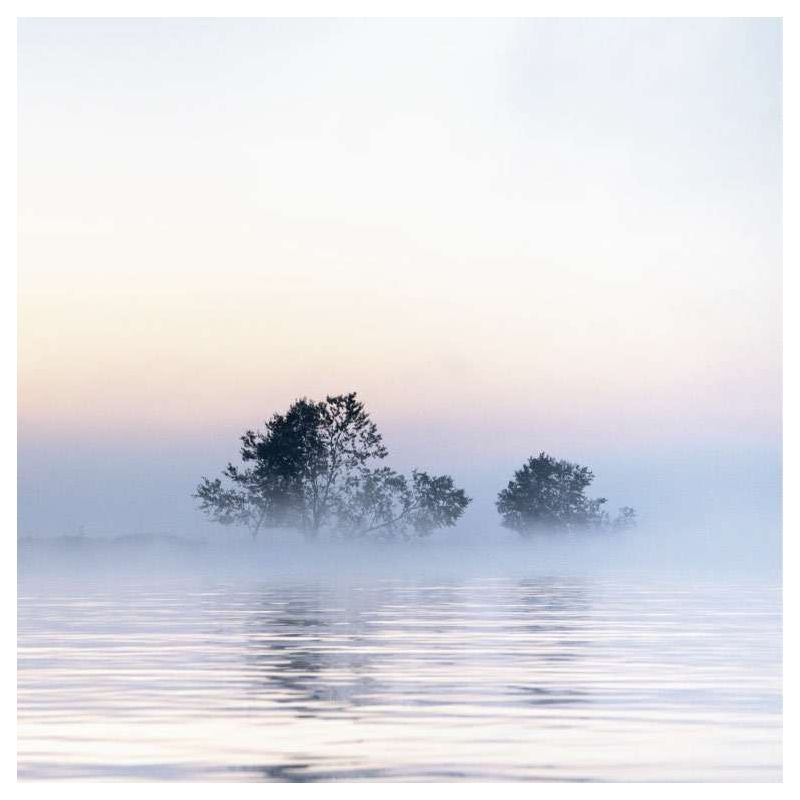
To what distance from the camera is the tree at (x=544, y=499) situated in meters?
102

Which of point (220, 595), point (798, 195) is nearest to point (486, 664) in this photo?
point (798, 195)

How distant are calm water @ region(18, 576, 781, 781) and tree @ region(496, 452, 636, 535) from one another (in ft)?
235

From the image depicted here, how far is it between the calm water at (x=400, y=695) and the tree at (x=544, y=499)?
2818 inches

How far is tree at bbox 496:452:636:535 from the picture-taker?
102 metres

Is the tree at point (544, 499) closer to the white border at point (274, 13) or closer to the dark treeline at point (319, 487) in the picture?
the dark treeline at point (319, 487)

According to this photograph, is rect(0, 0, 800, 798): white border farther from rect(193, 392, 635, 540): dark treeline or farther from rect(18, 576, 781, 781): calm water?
rect(193, 392, 635, 540): dark treeline

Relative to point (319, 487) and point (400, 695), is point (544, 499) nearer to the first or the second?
point (319, 487)

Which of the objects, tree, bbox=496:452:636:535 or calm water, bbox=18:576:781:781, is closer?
calm water, bbox=18:576:781:781

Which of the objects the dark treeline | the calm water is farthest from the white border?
the dark treeline

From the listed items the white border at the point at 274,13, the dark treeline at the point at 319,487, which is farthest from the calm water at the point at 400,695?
the dark treeline at the point at 319,487

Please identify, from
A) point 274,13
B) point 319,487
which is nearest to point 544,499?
point 319,487

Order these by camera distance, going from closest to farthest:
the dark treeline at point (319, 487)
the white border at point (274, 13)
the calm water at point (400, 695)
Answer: the calm water at point (400, 695) < the white border at point (274, 13) < the dark treeline at point (319, 487)

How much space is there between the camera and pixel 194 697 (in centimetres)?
1540

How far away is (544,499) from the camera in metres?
102
